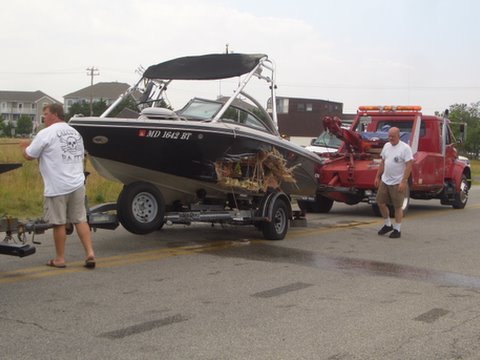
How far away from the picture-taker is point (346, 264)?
8188 millimetres

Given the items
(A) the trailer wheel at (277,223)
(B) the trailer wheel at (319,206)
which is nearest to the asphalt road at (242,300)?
(A) the trailer wheel at (277,223)

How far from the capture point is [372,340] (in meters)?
4.98

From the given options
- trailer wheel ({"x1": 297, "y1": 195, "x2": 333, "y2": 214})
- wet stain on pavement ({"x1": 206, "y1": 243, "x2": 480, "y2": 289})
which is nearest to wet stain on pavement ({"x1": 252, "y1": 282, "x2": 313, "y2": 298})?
wet stain on pavement ({"x1": 206, "y1": 243, "x2": 480, "y2": 289})

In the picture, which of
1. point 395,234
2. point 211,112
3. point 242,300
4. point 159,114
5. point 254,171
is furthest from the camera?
point 395,234

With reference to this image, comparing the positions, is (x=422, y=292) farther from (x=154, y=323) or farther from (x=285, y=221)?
(x=285, y=221)

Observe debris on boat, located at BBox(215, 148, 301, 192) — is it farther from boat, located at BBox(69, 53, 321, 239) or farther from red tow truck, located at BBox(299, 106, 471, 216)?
red tow truck, located at BBox(299, 106, 471, 216)

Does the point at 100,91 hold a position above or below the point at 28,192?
above

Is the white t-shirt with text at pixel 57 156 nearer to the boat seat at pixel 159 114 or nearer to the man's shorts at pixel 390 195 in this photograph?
Answer: the boat seat at pixel 159 114

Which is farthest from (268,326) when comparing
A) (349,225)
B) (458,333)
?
(349,225)

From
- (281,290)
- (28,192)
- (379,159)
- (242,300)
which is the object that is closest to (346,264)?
(281,290)

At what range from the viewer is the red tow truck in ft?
44.5

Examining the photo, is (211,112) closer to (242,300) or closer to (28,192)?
(242,300)

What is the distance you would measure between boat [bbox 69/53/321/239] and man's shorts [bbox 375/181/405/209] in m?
1.32

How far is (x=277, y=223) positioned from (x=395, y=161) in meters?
2.41
